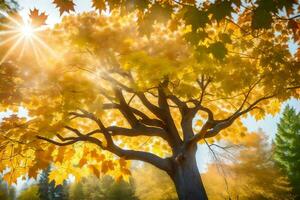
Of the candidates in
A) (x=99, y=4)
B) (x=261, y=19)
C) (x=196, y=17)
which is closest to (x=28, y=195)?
(x=99, y=4)

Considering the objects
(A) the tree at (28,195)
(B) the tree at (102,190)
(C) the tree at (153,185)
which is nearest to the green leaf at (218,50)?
(C) the tree at (153,185)

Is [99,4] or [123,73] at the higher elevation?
[123,73]

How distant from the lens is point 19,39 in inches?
237

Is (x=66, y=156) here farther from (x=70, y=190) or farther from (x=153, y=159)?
(x=70, y=190)

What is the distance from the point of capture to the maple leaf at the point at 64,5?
406 centimetres

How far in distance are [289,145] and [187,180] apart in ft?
119

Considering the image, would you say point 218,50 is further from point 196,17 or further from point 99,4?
point 99,4

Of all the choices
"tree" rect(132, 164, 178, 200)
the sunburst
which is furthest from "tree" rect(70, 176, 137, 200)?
the sunburst

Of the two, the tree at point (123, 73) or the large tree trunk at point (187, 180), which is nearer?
the tree at point (123, 73)

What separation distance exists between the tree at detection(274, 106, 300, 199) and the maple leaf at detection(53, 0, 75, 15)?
124 ft

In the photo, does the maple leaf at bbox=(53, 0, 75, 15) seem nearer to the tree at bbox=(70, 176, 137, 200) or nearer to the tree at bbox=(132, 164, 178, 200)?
the tree at bbox=(132, 164, 178, 200)

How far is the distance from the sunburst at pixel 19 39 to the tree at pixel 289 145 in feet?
120

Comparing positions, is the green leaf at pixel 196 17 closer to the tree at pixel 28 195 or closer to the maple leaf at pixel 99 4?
the maple leaf at pixel 99 4

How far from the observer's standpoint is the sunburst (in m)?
5.78
